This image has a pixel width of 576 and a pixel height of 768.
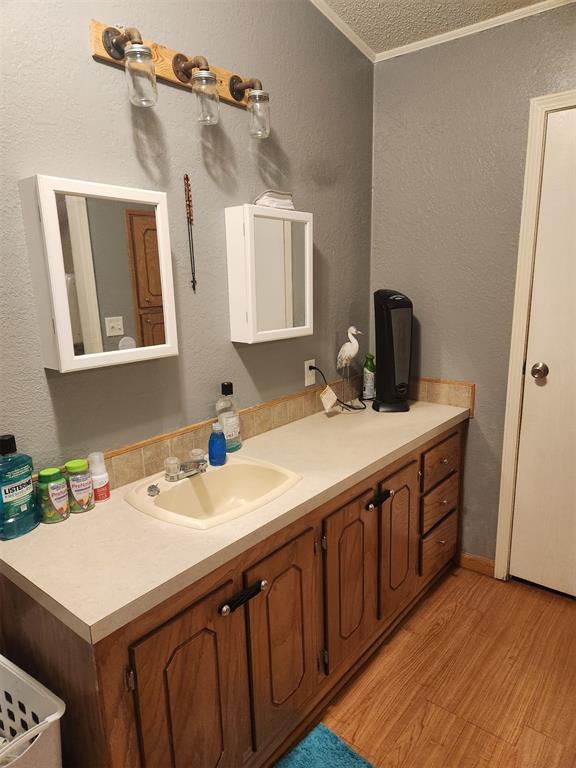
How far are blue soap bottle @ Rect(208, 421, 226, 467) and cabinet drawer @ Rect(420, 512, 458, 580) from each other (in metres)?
0.99

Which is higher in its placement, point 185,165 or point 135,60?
point 135,60

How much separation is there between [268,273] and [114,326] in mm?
628

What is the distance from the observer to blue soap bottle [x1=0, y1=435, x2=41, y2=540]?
3.69ft

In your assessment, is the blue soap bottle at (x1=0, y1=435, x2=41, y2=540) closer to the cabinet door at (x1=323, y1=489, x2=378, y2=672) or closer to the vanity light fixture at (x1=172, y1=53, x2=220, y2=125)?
the cabinet door at (x1=323, y1=489, x2=378, y2=672)

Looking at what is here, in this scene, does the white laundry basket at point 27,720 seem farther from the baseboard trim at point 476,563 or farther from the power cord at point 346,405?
the baseboard trim at point 476,563

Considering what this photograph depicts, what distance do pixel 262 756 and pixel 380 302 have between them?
5.42 feet

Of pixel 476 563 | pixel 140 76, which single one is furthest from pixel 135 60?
pixel 476 563

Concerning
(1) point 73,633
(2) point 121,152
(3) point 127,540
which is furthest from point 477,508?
(2) point 121,152

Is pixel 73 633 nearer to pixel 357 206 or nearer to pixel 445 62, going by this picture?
pixel 357 206

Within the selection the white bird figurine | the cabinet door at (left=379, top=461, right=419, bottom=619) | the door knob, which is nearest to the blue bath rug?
the cabinet door at (left=379, top=461, right=419, bottom=619)

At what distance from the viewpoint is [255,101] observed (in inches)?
62.4

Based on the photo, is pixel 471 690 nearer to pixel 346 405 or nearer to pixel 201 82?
pixel 346 405

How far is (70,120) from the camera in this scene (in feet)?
4.09

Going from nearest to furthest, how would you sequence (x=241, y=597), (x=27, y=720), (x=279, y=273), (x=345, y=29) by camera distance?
(x=27, y=720), (x=241, y=597), (x=279, y=273), (x=345, y=29)
